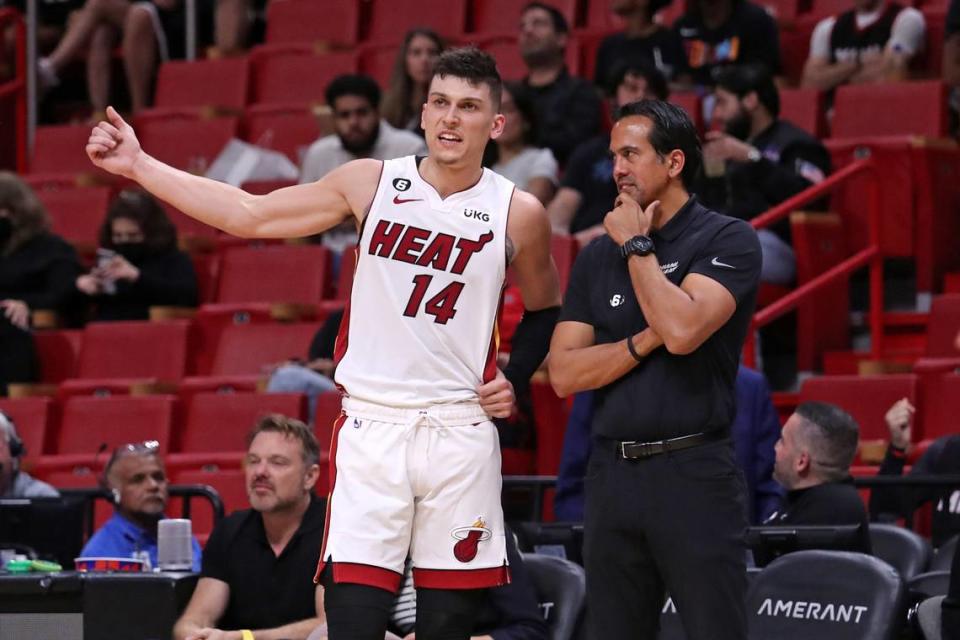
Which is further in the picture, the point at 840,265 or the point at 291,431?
the point at 840,265

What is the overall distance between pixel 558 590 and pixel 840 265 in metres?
3.11

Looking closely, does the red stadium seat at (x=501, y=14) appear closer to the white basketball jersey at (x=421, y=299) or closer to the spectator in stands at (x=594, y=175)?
the spectator in stands at (x=594, y=175)

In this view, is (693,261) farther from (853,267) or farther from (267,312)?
(267,312)

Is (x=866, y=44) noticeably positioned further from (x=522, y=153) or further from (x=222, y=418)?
(x=222, y=418)

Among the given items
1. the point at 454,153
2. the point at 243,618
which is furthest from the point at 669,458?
the point at 243,618

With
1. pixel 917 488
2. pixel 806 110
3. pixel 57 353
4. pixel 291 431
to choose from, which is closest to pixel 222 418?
pixel 57 353

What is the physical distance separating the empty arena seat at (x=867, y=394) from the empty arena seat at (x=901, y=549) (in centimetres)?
150

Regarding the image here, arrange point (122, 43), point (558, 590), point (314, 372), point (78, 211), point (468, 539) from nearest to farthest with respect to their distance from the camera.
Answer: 1. point (468, 539)
2. point (558, 590)
3. point (314, 372)
4. point (78, 211)
5. point (122, 43)

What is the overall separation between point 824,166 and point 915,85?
875mm

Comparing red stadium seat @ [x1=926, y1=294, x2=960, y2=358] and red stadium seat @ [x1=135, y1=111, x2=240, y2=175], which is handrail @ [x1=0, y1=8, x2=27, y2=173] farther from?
red stadium seat @ [x1=926, y1=294, x2=960, y2=358]

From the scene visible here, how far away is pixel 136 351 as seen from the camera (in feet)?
29.0

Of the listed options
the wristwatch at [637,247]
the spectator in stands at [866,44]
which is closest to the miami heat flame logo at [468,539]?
the wristwatch at [637,247]

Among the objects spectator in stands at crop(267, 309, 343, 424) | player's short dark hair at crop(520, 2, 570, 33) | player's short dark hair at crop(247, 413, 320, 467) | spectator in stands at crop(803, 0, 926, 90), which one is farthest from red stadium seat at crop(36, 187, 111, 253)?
player's short dark hair at crop(247, 413, 320, 467)

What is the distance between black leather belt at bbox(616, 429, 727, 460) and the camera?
4180mm
